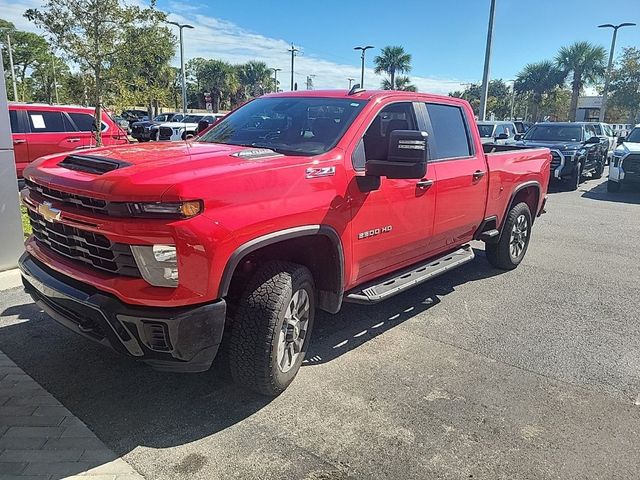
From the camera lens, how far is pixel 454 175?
4.76 meters

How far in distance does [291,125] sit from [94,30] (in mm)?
10693

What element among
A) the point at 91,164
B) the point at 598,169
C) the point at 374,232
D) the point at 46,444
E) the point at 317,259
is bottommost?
the point at 46,444

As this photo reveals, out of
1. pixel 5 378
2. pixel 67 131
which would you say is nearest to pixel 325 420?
pixel 5 378

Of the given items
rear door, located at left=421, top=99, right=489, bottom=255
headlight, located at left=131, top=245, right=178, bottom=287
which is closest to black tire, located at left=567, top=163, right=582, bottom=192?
rear door, located at left=421, top=99, right=489, bottom=255

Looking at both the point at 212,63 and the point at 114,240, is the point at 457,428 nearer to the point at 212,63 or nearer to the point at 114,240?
the point at 114,240

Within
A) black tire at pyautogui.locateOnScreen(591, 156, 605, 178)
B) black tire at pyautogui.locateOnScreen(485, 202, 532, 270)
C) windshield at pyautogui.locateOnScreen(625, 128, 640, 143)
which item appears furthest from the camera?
black tire at pyautogui.locateOnScreen(591, 156, 605, 178)

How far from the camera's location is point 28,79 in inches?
2174

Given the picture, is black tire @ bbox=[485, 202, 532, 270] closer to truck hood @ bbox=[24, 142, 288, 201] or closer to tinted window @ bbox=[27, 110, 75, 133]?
truck hood @ bbox=[24, 142, 288, 201]

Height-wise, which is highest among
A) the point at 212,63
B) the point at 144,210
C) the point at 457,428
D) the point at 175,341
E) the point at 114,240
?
the point at 212,63

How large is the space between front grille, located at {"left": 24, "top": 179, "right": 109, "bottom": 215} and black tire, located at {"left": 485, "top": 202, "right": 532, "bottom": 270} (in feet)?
15.6

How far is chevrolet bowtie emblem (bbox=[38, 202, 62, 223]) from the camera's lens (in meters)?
3.04

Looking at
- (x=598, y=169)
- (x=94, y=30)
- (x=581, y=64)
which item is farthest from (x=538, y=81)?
(x=94, y=30)

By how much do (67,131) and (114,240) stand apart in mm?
10040

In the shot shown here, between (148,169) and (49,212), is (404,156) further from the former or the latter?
(49,212)
